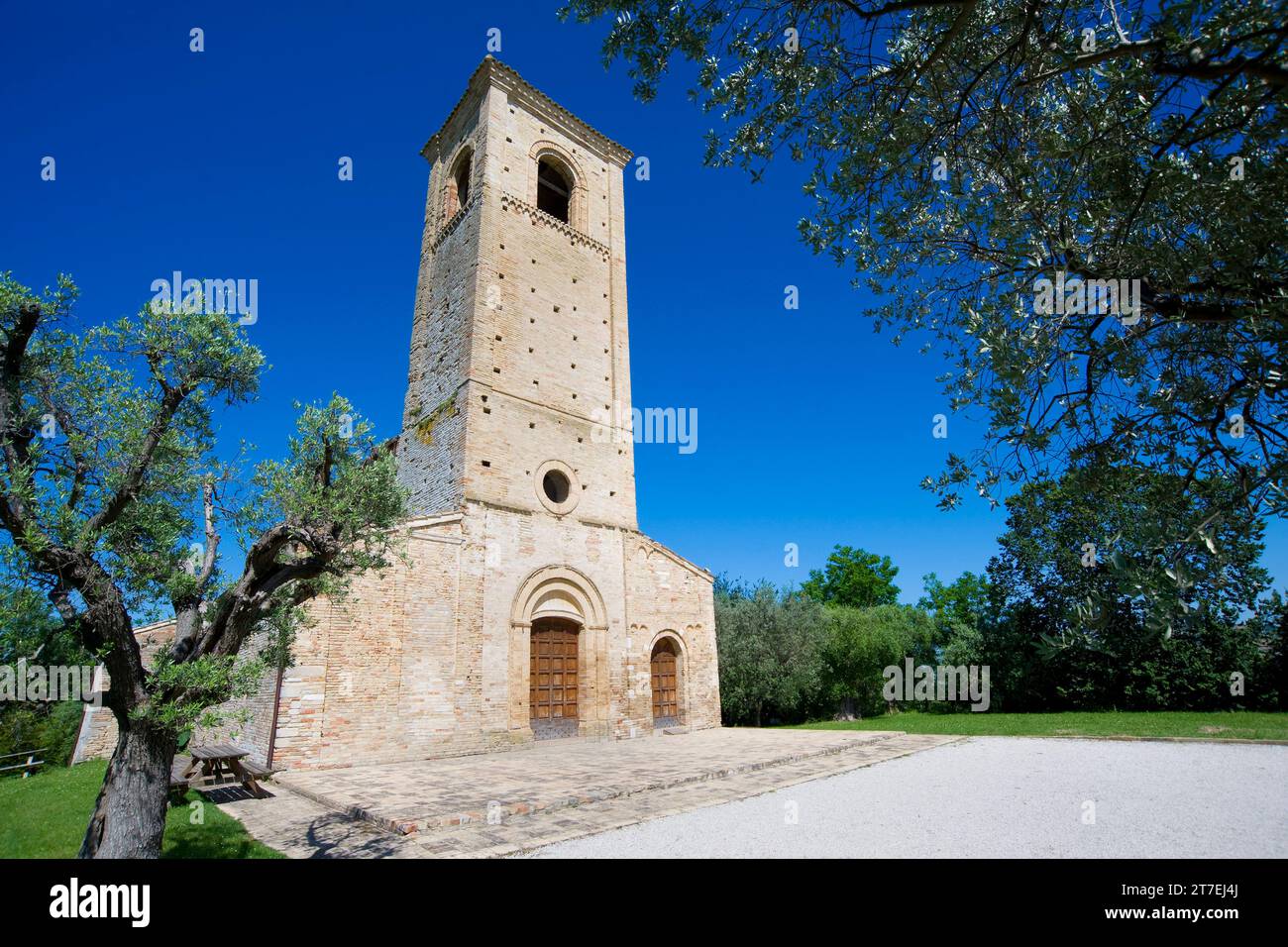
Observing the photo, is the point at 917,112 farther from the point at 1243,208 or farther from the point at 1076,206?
the point at 1243,208

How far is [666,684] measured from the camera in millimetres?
18047

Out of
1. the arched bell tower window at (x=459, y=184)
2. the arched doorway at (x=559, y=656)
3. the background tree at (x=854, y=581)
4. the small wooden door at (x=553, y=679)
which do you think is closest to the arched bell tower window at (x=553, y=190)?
the arched bell tower window at (x=459, y=184)

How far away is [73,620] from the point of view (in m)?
4.95

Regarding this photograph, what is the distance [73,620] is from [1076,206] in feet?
28.9

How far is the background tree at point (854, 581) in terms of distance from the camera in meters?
43.5

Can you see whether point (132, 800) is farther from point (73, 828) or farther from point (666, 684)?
point (666, 684)

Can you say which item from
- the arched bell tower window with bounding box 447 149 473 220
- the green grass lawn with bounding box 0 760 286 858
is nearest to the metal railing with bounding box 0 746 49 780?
the green grass lawn with bounding box 0 760 286 858

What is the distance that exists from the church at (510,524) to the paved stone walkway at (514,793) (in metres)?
1.24

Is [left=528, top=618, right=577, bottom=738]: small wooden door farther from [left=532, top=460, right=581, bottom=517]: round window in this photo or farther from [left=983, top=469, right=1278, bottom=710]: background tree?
[left=983, top=469, right=1278, bottom=710]: background tree

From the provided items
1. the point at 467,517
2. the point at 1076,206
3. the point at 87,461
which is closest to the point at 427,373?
the point at 467,517

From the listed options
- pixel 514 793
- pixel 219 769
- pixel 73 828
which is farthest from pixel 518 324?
pixel 73 828

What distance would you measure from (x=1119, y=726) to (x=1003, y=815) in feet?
40.7

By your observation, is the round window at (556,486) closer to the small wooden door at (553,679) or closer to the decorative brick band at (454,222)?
the small wooden door at (553,679)

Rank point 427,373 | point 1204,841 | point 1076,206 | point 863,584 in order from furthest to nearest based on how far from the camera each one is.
Result: 1. point 863,584
2. point 427,373
3. point 1204,841
4. point 1076,206
